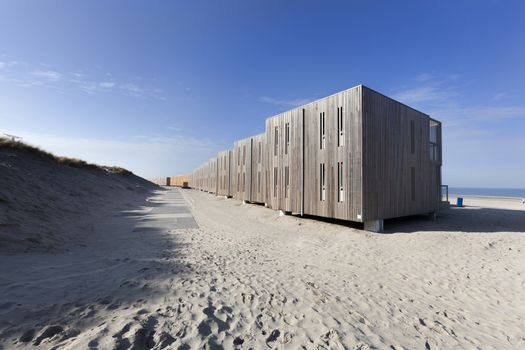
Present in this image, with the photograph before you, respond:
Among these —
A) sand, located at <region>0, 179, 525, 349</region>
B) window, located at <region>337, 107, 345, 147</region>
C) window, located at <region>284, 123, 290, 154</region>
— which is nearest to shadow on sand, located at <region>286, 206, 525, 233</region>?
sand, located at <region>0, 179, 525, 349</region>

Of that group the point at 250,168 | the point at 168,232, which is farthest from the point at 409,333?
the point at 250,168

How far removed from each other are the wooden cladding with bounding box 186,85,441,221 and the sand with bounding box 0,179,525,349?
3.15 metres

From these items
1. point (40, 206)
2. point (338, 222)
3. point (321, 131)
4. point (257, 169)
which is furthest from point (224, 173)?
point (40, 206)

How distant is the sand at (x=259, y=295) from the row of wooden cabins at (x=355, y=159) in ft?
10.2

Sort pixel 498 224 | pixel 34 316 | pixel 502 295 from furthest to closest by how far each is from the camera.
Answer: pixel 498 224
pixel 502 295
pixel 34 316

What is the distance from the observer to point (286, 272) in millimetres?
6227

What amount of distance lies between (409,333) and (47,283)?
661cm

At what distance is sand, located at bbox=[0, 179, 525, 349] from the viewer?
11.0ft

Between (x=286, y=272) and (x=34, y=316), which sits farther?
(x=286, y=272)

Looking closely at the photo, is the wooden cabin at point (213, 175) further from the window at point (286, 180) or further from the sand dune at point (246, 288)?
the sand dune at point (246, 288)

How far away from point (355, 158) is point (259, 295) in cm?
872

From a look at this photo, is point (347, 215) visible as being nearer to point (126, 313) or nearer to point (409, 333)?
point (409, 333)

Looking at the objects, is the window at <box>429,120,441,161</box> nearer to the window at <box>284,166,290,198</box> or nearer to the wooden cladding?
the wooden cladding

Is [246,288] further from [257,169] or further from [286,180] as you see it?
[257,169]
